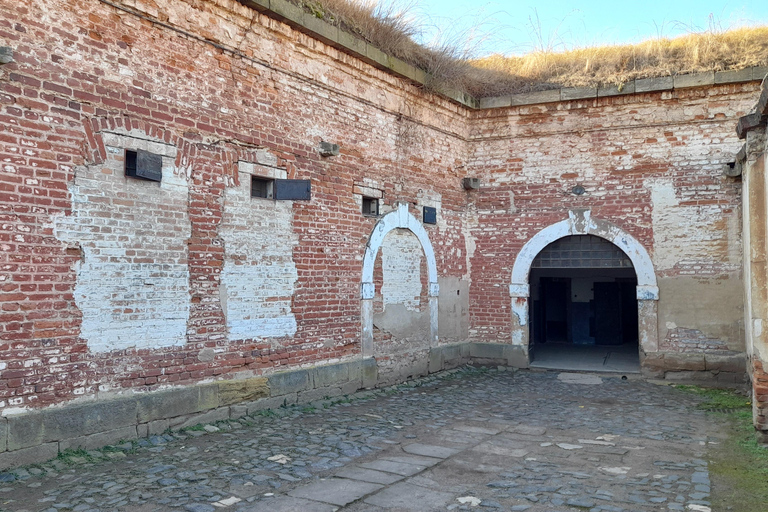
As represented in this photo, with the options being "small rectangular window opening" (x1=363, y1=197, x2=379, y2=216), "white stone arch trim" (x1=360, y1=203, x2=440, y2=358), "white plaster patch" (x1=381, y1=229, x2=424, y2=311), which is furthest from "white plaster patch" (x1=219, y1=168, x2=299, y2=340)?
"white plaster patch" (x1=381, y1=229, x2=424, y2=311)

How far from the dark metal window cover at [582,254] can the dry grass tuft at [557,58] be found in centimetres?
286

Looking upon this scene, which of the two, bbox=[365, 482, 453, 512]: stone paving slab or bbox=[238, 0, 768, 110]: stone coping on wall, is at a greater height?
bbox=[238, 0, 768, 110]: stone coping on wall

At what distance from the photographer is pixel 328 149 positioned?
863cm

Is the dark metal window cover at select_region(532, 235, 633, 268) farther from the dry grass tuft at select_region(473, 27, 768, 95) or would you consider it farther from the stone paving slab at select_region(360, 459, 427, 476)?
the stone paving slab at select_region(360, 459, 427, 476)

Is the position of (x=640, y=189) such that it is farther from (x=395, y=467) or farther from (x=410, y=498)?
(x=410, y=498)

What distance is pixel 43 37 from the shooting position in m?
5.52

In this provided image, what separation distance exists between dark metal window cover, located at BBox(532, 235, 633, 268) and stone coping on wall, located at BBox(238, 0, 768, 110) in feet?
8.56

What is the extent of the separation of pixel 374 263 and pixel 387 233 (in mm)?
609

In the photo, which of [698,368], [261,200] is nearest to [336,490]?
[261,200]

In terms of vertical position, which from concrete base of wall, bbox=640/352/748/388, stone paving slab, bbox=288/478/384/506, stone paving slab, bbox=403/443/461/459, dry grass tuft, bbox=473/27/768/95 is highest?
dry grass tuft, bbox=473/27/768/95

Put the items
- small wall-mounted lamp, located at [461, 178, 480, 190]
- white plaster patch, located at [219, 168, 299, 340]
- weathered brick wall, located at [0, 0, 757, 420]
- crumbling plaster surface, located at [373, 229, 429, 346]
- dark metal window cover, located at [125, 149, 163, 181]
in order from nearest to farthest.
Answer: weathered brick wall, located at [0, 0, 757, 420] < dark metal window cover, located at [125, 149, 163, 181] < white plaster patch, located at [219, 168, 299, 340] < crumbling plaster surface, located at [373, 229, 429, 346] < small wall-mounted lamp, located at [461, 178, 480, 190]

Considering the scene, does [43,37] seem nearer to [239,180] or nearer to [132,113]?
[132,113]

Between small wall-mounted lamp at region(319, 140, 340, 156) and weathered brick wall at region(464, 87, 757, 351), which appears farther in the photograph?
weathered brick wall at region(464, 87, 757, 351)

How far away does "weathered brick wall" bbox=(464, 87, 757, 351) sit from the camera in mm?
10266
